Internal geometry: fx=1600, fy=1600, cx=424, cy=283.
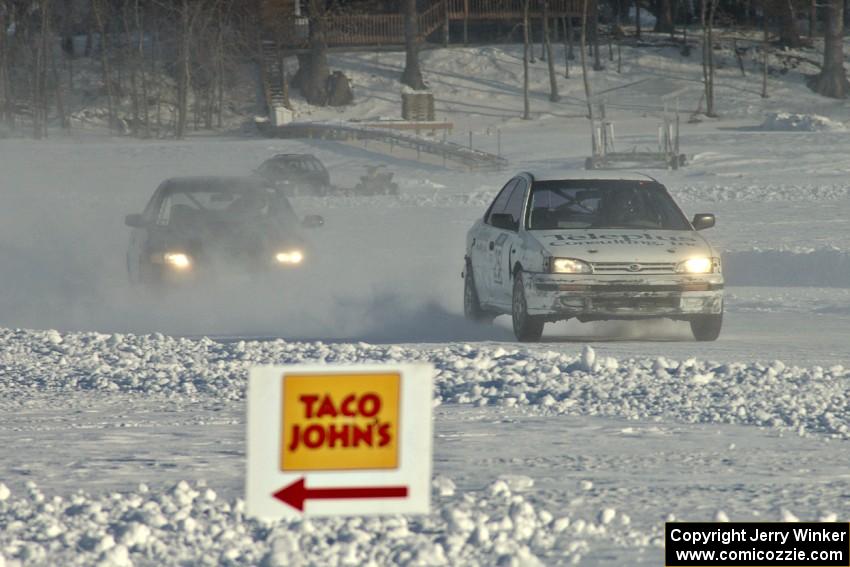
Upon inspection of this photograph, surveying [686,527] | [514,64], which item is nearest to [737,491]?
[686,527]

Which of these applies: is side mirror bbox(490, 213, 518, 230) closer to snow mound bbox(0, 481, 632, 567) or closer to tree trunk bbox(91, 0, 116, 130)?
snow mound bbox(0, 481, 632, 567)

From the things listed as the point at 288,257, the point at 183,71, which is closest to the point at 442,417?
the point at 288,257

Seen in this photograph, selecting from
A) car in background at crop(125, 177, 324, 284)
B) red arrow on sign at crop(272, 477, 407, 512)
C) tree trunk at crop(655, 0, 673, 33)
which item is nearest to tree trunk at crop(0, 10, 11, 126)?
Result: tree trunk at crop(655, 0, 673, 33)

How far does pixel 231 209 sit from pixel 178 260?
106 centimetres

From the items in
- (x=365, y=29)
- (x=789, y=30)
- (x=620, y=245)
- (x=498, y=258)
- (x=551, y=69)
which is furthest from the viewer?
(x=789, y=30)

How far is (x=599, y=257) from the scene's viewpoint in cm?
1245

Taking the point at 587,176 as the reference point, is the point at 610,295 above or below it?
below

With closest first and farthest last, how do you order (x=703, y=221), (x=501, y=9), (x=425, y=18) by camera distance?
(x=703, y=221) < (x=501, y=9) < (x=425, y=18)

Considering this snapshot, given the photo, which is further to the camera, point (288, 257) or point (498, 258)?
point (288, 257)

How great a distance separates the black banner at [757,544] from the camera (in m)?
5.46

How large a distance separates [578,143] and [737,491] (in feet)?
131

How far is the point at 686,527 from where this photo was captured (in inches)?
233

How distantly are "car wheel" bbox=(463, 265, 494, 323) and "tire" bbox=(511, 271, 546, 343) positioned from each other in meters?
1.15

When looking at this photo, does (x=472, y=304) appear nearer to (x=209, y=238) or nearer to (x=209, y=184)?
(x=209, y=238)
